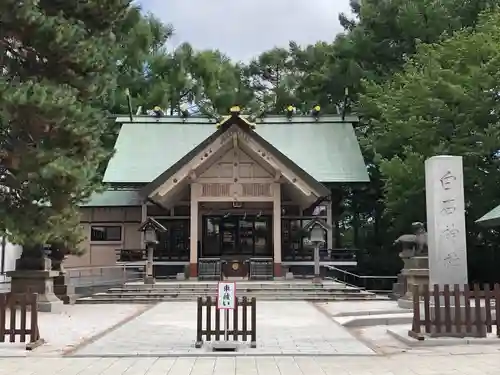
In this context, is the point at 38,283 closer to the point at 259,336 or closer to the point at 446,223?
the point at 259,336

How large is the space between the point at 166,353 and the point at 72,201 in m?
7.08

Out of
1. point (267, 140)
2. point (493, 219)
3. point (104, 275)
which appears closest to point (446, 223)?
point (493, 219)

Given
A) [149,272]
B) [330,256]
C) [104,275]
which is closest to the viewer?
[149,272]

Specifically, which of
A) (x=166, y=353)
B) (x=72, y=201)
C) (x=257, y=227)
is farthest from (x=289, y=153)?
(x=166, y=353)

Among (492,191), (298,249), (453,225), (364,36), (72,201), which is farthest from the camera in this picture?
(364,36)

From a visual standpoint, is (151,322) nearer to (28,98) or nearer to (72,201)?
(72,201)

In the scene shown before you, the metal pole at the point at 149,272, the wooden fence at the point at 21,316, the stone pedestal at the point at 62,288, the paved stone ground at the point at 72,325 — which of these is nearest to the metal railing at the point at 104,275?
the metal pole at the point at 149,272

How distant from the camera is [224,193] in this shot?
2516 centimetres

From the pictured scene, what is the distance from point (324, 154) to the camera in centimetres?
2998

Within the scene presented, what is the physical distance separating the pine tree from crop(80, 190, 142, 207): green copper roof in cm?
1308

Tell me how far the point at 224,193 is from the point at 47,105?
12.9 m

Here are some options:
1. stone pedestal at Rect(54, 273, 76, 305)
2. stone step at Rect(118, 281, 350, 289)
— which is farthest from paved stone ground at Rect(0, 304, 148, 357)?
stone step at Rect(118, 281, 350, 289)

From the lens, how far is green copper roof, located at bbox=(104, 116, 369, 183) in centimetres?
2859

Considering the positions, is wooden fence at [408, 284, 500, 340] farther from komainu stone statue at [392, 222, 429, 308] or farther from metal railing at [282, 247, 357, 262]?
metal railing at [282, 247, 357, 262]
